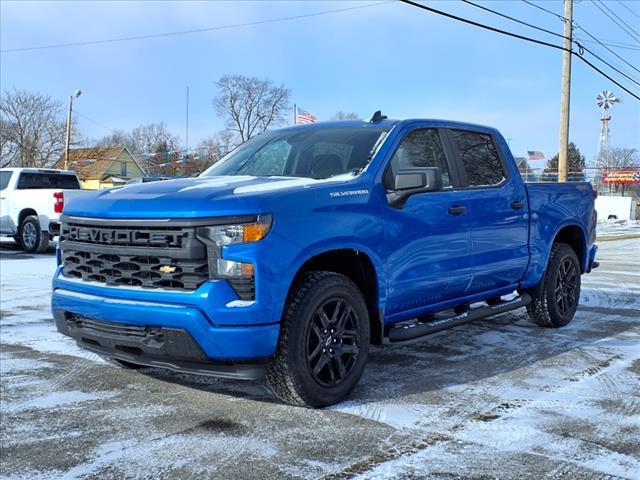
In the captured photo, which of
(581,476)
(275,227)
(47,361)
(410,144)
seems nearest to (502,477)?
(581,476)

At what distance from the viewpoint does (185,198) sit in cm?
366

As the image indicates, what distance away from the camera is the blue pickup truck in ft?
11.5

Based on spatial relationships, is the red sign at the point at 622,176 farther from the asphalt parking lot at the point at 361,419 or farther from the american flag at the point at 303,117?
the asphalt parking lot at the point at 361,419

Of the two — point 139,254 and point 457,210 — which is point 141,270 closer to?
point 139,254

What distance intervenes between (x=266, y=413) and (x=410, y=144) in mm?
2273

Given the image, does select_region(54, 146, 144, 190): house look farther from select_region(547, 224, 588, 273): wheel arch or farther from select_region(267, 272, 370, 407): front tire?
select_region(267, 272, 370, 407): front tire

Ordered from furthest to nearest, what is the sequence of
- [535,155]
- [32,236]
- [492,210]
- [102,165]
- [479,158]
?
1. [102,165]
2. [535,155]
3. [32,236]
4. [479,158]
5. [492,210]

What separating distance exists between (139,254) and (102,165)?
63.5 metres

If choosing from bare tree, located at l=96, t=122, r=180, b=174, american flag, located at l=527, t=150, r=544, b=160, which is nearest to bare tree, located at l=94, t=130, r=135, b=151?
bare tree, located at l=96, t=122, r=180, b=174

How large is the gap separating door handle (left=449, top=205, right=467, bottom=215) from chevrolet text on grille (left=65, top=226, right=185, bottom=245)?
2.19m

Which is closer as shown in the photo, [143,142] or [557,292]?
[557,292]

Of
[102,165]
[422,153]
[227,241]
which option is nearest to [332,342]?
[227,241]

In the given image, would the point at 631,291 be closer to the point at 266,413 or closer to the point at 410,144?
the point at 410,144

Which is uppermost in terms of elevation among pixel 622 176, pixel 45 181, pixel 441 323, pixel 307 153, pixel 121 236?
pixel 622 176
